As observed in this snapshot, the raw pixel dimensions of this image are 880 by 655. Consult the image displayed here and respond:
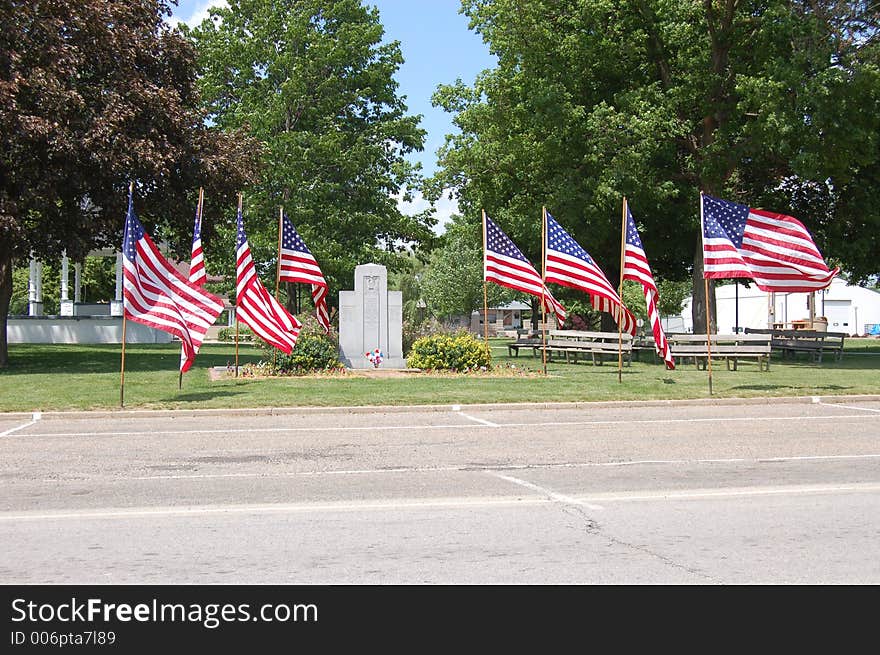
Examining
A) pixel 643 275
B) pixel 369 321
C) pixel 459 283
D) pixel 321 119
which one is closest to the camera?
pixel 643 275

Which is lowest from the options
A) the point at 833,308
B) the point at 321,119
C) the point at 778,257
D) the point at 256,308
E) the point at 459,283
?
the point at 256,308

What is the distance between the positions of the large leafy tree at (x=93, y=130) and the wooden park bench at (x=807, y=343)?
1873 centimetres

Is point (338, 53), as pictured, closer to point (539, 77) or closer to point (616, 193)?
point (539, 77)

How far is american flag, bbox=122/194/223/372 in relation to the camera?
54.9 feet

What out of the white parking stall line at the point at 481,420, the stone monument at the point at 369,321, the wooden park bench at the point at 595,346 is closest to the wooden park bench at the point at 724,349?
the wooden park bench at the point at 595,346

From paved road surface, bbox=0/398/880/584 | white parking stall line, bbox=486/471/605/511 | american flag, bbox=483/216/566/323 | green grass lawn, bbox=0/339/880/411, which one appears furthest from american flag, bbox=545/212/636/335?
white parking stall line, bbox=486/471/605/511

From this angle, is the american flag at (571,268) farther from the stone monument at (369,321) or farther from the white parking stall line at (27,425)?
the white parking stall line at (27,425)

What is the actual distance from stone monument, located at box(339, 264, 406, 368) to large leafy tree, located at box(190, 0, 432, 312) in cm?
1424

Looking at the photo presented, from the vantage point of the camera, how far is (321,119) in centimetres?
4197

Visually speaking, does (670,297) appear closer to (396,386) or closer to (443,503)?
(396,386)

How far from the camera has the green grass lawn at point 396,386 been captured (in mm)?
17188

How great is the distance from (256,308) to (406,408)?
17.5ft

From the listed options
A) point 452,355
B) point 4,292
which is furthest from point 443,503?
point 4,292

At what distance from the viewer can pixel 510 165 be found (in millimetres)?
34875
